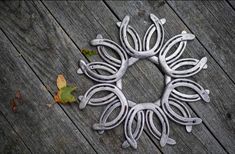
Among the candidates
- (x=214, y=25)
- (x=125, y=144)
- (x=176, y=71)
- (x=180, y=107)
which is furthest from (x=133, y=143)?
(x=214, y=25)

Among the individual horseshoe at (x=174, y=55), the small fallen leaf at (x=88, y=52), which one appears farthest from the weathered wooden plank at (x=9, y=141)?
the individual horseshoe at (x=174, y=55)

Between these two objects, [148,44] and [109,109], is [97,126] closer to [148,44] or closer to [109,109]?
[109,109]

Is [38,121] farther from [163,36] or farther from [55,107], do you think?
[163,36]

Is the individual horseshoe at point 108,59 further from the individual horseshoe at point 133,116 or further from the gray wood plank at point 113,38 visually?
the individual horseshoe at point 133,116

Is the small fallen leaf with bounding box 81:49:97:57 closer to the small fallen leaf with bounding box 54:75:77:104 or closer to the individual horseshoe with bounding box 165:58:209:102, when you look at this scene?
the small fallen leaf with bounding box 54:75:77:104

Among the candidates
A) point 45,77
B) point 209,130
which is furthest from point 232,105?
point 45,77

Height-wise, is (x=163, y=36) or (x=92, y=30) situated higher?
(x=92, y=30)

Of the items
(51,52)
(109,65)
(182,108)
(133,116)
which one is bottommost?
(182,108)
